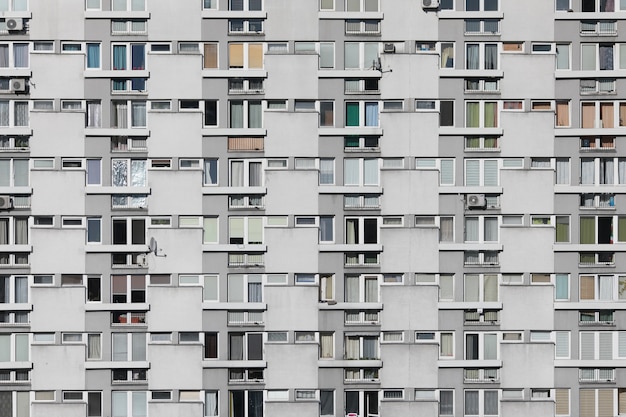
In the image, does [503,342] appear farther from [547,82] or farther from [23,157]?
[23,157]

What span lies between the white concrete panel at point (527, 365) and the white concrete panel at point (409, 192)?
18.2ft

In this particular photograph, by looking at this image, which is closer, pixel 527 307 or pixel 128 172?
pixel 128 172

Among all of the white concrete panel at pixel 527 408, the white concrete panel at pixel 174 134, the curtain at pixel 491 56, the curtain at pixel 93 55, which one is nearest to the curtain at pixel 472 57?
the curtain at pixel 491 56

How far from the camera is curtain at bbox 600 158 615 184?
91.0 ft

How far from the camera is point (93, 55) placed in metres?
27.4

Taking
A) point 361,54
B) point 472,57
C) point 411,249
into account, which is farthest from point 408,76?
point 411,249

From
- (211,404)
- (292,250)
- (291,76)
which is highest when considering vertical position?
(291,76)

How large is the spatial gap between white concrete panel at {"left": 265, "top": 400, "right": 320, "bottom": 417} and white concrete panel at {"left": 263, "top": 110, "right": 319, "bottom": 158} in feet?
27.9

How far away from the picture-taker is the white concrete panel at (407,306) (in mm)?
27453

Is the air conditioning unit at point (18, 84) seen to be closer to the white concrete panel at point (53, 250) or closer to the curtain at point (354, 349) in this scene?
the white concrete panel at point (53, 250)

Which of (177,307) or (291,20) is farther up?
(291,20)

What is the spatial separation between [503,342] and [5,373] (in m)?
17.1

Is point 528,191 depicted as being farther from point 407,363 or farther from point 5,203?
point 5,203

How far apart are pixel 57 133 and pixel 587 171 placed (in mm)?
18216
